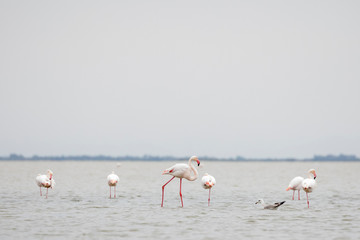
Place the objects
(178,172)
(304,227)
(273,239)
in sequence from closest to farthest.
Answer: (273,239)
(304,227)
(178,172)

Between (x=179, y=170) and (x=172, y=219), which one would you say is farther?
(x=179, y=170)

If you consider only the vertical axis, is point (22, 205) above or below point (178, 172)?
below

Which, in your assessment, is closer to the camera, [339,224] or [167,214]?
[339,224]

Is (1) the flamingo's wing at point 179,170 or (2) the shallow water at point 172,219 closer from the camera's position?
(2) the shallow water at point 172,219

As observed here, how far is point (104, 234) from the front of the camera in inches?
651

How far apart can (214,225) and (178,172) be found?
6156 mm

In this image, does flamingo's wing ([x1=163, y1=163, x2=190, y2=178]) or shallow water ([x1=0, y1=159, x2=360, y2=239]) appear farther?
flamingo's wing ([x1=163, y1=163, x2=190, y2=178])

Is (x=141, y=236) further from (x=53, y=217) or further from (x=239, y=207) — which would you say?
(x=239, y=207)

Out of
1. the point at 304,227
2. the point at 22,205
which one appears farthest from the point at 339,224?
the point at 22,205

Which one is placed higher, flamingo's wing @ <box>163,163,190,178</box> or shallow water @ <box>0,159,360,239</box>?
flamingo's wing @ <box>163,163,190,178</box>

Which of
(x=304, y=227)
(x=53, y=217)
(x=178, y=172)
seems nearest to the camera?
(x=304, y=227)

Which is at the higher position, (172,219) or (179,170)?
(179,170)

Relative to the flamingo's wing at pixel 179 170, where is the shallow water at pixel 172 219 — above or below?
below

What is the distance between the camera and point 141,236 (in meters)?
16.3
